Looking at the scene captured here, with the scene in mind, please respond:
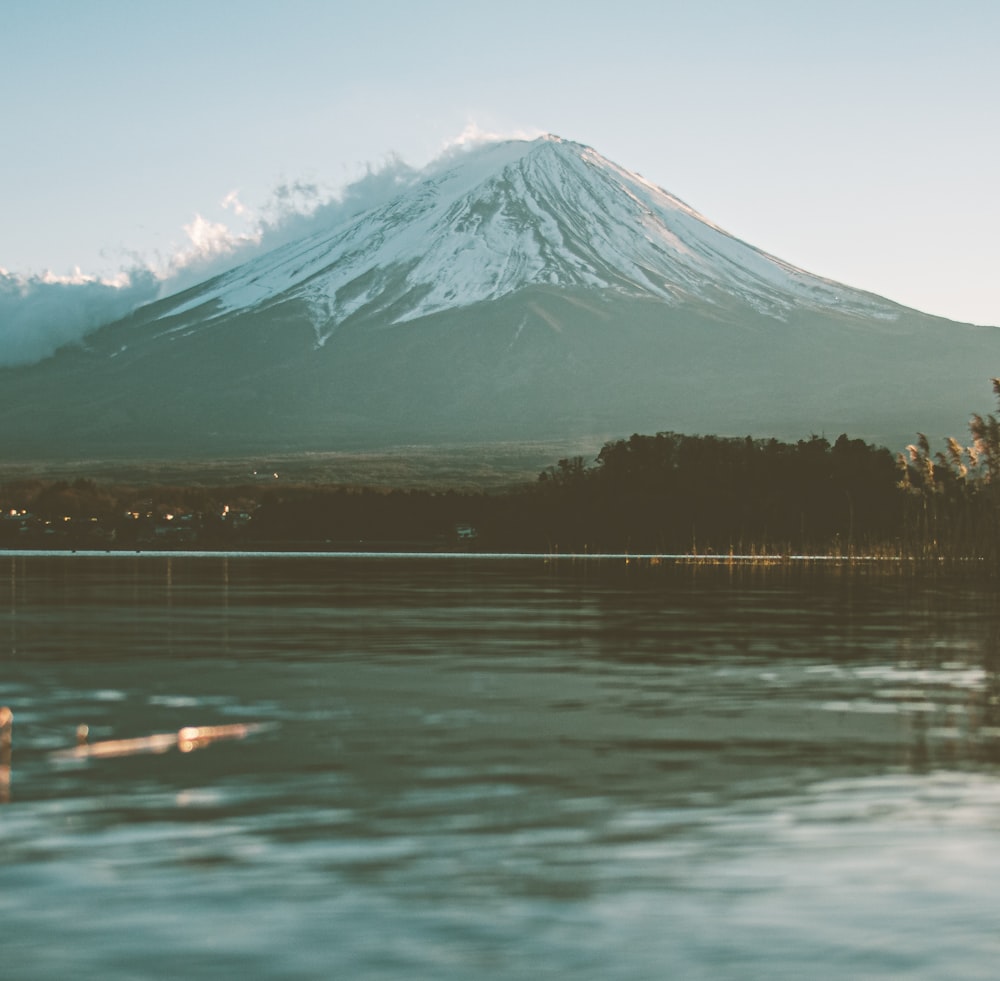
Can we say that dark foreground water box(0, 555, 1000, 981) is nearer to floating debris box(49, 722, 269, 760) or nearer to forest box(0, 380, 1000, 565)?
floating debris box(49, 722, 269, 760)

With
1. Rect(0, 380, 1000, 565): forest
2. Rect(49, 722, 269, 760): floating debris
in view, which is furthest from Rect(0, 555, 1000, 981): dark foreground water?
Rect(0, 380, 1000, 565): forest

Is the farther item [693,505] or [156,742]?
[693,505]

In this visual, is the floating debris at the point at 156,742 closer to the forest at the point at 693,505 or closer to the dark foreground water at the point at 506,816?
the dark foreground water at the point at 506,816

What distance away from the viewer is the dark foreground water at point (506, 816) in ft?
34.1

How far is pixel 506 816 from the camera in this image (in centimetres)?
1445

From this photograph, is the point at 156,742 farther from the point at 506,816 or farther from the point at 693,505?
the point at 693,505

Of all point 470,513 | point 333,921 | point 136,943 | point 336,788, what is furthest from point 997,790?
point 470,513

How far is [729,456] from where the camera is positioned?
521ft

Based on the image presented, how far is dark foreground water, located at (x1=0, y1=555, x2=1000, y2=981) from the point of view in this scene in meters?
10.4

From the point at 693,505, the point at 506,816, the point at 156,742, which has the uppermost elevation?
the point at 693,505

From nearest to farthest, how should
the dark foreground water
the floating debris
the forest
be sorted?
the dark foreground water, the floating debris, the forest

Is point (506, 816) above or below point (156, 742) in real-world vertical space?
below

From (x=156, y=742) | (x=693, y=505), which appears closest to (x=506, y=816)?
(x=156, y=742)

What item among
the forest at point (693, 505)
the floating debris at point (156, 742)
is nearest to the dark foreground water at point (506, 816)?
the floating debris at point (156, 742)
